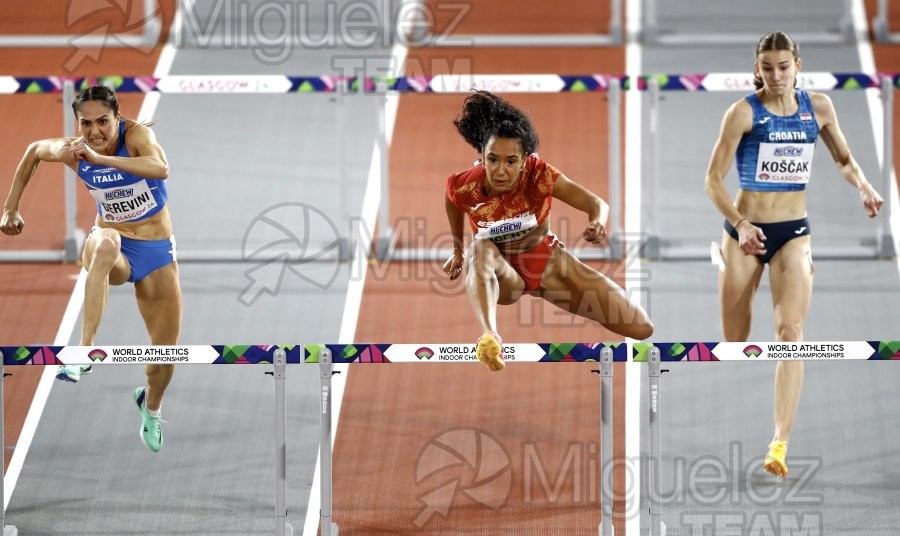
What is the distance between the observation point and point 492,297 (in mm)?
7289

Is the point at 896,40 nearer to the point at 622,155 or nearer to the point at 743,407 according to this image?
the point at 622,155

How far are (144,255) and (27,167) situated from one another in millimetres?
660

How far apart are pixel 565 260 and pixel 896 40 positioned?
5918mm

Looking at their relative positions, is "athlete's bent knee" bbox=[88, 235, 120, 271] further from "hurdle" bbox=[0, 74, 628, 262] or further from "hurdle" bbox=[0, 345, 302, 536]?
"hurdle" bbox=[0, 74, 628, 262]

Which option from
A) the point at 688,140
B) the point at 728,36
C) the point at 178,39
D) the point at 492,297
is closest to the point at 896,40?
the point at 728,36

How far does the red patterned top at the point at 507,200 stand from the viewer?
24.7 ft

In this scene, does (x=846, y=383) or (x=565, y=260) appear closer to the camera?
(x=565, y=260)

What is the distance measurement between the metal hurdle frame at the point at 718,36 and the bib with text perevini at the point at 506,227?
550 centimetres

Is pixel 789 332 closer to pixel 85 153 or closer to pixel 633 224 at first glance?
pixel 633 224

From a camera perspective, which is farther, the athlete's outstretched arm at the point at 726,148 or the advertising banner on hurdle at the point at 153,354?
the athlete's outstretched arm at the point at 726,148

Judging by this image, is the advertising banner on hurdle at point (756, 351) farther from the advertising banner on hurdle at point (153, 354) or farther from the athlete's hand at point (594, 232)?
the advertising banner on hurdle at point (153, 354)

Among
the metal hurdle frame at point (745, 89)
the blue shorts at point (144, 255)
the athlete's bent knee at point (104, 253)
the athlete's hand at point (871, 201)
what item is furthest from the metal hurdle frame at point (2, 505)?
the metal hurdle frame at point (745, 89)

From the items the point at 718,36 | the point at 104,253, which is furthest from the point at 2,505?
the point at 718,36

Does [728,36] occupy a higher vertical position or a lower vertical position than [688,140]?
higher
